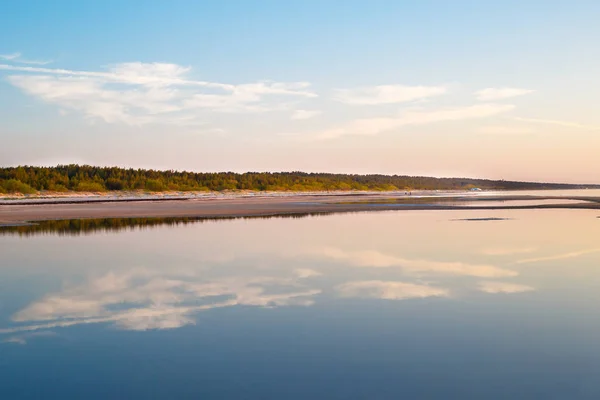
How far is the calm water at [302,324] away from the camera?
20.4 feet

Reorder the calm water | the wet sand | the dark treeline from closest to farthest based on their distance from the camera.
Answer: the calm water < the wet sand < the dark treeline

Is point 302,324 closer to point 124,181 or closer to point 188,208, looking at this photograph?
point 188,208

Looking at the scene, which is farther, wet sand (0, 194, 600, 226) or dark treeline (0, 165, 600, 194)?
dark treeline (0, 165, 600, 194)

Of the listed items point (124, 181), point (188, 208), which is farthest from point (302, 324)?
point (124, 181)

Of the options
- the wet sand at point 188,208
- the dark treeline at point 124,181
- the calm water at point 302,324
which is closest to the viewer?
the calm water at point 302,324

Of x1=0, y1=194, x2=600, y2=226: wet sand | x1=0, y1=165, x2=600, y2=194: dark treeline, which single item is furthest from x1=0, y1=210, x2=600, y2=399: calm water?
x1=0, y1=165, x2=600, y2=194: dark treeline

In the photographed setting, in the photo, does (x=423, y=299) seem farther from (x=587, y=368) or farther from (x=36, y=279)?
(x=36, y=279)

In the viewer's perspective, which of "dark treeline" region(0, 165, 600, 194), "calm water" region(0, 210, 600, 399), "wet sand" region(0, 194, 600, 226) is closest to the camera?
"calm water" region(0, 210, 600, 399)

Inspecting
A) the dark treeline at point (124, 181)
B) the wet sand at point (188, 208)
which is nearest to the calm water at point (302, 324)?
the wet sand at point (188, 208)

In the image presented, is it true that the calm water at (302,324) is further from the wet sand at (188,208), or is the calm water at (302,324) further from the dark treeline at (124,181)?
the dark treeline at (124,181)

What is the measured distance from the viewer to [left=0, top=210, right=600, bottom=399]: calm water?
20.4 feet

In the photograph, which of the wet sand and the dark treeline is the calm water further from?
the dark treeline

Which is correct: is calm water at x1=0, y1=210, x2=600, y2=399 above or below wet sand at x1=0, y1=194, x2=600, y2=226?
below

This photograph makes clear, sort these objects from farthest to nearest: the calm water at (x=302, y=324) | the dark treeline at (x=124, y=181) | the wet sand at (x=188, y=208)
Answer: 1. the dark treeline at (x=124, y=181)
2. the wet sand at (x=188, y=208)
3. the calm water at (x=302, y=324)
